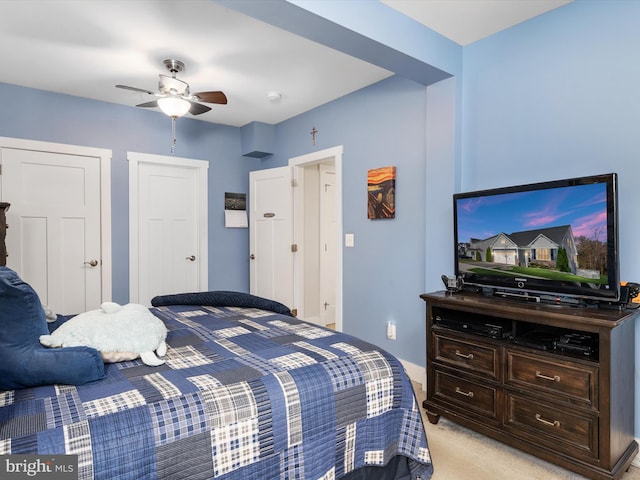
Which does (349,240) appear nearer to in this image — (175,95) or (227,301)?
(227,301)

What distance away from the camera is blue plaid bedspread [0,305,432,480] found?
1098 mm

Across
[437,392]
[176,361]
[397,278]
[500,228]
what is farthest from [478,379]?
[176,361]

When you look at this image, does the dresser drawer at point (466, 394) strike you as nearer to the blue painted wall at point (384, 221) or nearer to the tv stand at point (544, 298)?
the tv stand at point (544, 298)

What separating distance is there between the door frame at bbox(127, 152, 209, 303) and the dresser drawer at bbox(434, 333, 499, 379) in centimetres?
306

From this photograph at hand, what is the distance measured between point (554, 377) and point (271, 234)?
10.7 ft

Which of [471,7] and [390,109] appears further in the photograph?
[390,109]

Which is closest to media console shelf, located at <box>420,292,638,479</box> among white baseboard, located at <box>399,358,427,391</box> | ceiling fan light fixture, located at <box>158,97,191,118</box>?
white baseboard, located at <box>399,358,427,391</box>

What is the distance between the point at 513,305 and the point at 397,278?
1.29 m

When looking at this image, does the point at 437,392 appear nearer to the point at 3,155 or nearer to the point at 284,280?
the point at 284,280

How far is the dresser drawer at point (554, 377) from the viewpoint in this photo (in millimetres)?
1826

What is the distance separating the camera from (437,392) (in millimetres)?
2457

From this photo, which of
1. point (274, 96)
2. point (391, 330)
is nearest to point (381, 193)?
point (391, 330)

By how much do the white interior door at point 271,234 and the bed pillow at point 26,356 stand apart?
10.1 ft

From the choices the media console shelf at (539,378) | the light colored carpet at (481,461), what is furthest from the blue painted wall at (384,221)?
the light colored carpet at (481,461)
